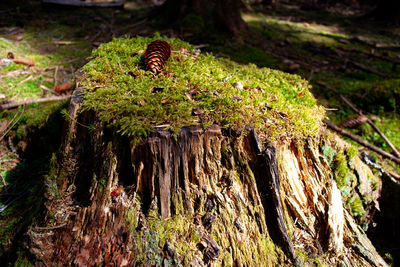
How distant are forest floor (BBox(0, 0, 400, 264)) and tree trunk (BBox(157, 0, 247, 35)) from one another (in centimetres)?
37

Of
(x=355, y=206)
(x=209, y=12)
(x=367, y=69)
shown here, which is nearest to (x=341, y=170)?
(x=355, y=206)

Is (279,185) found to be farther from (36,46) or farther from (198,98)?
(36,46)

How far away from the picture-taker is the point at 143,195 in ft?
6.91

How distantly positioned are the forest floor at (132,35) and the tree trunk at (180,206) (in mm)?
723

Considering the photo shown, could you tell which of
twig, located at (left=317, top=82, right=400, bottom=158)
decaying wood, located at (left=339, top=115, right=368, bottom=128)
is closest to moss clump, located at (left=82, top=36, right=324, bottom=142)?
decaying wood, located at (left=339, top=115, right=368, bottom=128)

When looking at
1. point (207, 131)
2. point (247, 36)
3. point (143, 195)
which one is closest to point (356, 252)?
point (207, 131)

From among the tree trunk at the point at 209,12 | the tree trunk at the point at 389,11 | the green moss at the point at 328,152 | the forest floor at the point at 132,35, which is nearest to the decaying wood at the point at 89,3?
the forest floor at the point at 132,35

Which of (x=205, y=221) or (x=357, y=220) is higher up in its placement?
(x=205, y=221)

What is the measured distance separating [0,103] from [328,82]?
702 cm

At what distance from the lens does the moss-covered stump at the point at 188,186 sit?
6.57ft

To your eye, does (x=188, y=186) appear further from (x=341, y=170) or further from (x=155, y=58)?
(x=341, y=170)

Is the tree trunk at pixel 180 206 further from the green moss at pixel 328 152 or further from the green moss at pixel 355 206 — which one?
the green moss at pixel 355 206

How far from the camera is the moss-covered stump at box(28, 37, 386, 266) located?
6.57 ft

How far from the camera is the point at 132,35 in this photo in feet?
24.3
